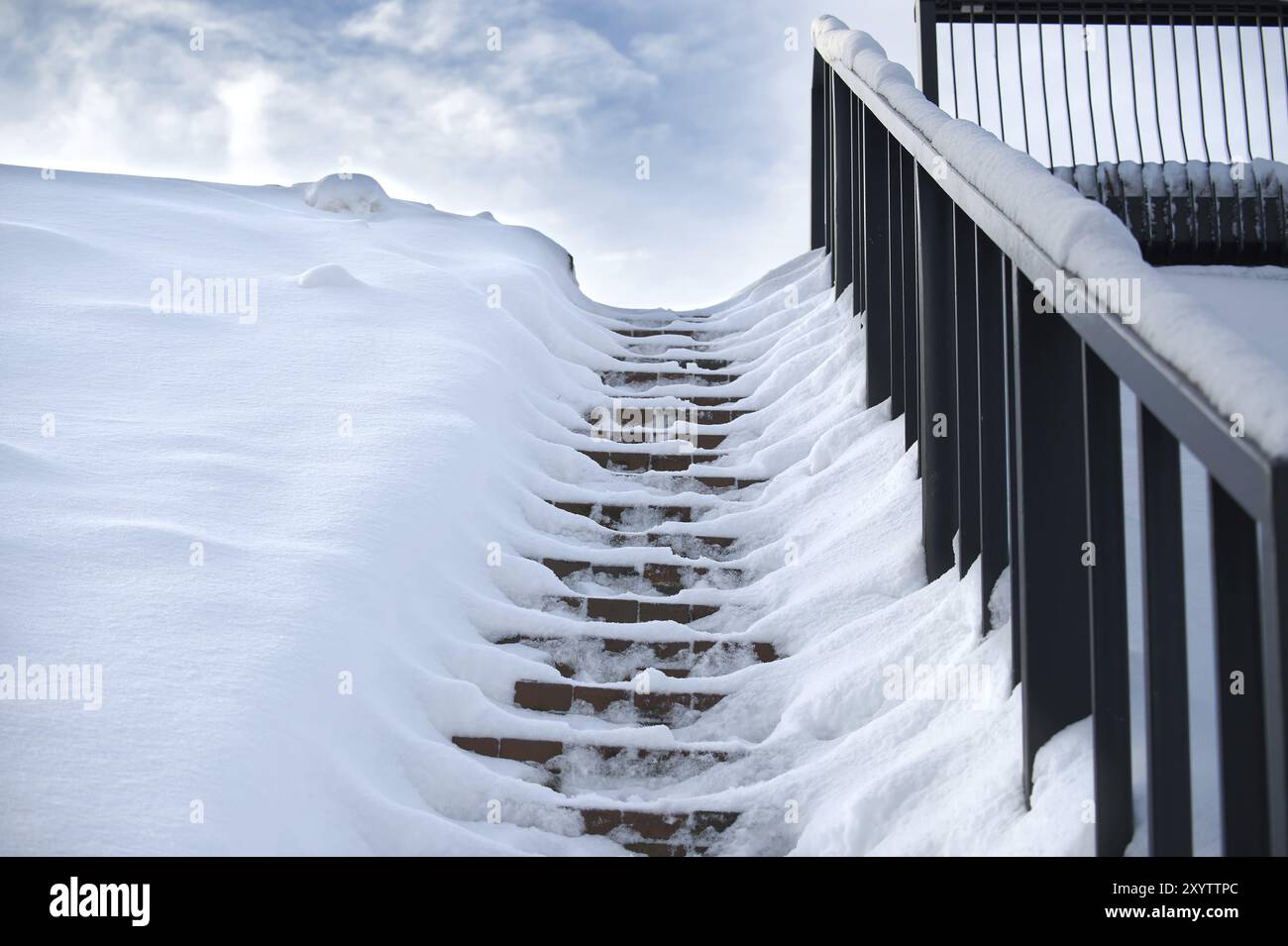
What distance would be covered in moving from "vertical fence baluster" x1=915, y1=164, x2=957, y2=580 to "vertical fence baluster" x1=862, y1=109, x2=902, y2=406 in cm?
54

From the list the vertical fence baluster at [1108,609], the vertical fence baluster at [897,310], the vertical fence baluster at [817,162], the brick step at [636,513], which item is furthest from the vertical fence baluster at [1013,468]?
the vertical fence baluster at [817,162]

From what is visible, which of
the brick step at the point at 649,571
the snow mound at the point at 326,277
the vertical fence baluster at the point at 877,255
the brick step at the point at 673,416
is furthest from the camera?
the snow mound at the point at 326,277

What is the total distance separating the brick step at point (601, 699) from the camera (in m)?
2.24

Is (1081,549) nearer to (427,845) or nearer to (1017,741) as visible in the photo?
(1017,741)

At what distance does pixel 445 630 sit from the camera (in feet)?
7.59

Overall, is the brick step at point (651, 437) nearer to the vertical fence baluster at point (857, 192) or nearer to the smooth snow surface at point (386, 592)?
the smooth snow surface at point (386, 592)

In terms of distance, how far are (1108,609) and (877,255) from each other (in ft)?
6.89

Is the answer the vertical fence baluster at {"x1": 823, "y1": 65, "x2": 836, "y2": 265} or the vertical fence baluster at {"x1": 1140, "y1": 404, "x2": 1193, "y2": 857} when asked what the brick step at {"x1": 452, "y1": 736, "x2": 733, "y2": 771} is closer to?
the vertical fence baluster at {"x1": 1140, "y1": 404, "x2": 1193, "y2": 857}

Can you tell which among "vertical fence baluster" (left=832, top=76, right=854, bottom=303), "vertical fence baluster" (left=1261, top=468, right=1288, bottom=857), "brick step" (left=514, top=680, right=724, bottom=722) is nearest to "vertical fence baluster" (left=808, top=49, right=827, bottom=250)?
"vertical fence baluster" (left=832, top=76, right=854, bottom=303)

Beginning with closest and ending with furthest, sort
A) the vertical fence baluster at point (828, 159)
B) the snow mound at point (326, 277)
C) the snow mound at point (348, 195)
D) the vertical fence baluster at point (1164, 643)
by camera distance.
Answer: the vertical fence baluster at point (1164, 643) → the snow mound at point (326, 277) → the vertical fence baluster at point (828, 159) → the snow mound at point (348, 195)

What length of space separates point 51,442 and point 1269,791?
2.46 metres

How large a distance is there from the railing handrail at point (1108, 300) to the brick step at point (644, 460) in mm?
1517

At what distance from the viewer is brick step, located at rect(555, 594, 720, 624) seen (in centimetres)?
259

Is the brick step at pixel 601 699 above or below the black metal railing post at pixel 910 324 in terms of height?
below
